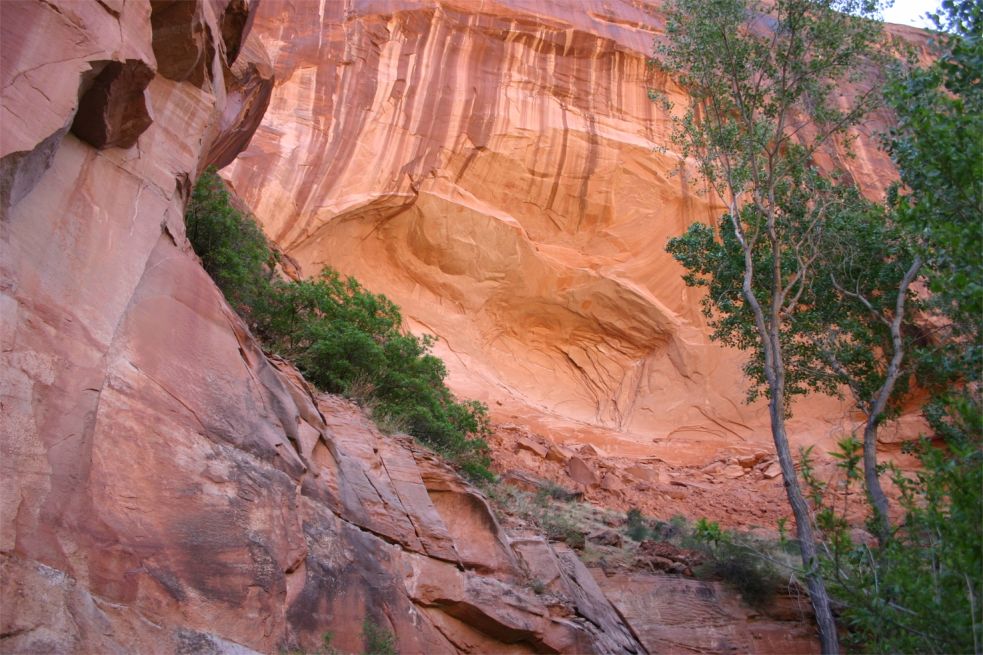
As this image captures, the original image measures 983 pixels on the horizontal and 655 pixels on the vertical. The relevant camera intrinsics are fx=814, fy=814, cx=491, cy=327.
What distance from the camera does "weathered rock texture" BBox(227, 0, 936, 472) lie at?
24750mm

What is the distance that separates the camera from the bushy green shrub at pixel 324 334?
547 inches

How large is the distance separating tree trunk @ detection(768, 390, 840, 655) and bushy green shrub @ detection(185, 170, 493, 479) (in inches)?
205

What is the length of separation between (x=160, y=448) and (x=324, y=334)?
7.65 metres

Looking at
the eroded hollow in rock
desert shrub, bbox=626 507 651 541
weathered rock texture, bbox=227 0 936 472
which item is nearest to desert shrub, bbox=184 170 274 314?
the eroded hollow in rock

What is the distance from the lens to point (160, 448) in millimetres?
6656

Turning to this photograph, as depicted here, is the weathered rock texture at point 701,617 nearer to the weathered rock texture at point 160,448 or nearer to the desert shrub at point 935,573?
the weathered rock texture at point 160,448

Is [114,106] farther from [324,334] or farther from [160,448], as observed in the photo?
[324,334]

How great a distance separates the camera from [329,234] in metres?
24.5

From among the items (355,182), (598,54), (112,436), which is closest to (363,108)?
(355,182)

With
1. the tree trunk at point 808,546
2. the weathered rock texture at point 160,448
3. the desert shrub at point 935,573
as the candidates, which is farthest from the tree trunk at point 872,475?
the weathered rock texture at point 160,448

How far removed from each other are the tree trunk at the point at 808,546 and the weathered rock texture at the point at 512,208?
13182 mm

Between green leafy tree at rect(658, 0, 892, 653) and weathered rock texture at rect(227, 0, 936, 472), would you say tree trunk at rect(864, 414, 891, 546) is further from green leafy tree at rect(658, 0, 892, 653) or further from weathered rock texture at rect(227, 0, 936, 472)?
weathered rock texture at rect(227, 0, 936, 472)

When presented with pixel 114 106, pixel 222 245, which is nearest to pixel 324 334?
pixel 222 245

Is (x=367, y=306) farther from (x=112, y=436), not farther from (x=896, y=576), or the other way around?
(x=896, y=576)
